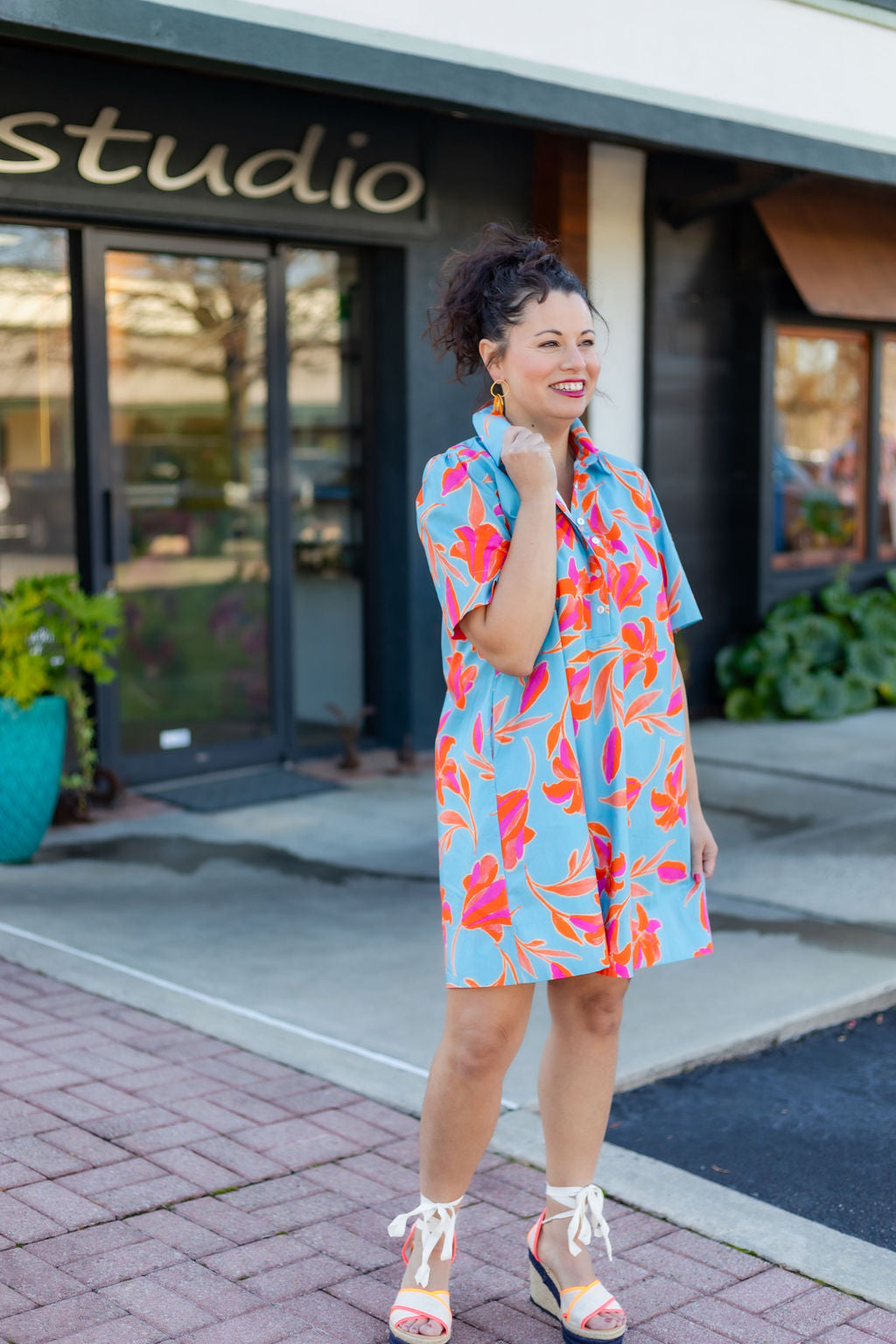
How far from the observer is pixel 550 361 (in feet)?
8.46

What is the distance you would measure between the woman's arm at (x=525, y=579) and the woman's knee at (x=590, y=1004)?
1.80 feet

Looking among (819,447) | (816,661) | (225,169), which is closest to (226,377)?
(225,169)

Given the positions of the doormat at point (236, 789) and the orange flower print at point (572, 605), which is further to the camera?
the doormat at point (236, 789)

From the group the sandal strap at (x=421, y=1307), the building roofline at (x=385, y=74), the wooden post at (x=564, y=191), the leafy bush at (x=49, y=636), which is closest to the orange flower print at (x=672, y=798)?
the sandal strap at (x=421, y=1307)

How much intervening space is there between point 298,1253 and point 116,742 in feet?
14.1

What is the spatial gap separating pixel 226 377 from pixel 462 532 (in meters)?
5.09

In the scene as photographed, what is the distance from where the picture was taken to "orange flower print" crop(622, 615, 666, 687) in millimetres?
2602

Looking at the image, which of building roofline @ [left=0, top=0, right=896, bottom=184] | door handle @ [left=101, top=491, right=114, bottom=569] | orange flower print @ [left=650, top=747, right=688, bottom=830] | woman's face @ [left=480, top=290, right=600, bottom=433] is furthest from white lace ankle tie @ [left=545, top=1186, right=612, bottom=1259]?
door handle @ [left=101, top=491, right=114, bottom=569]

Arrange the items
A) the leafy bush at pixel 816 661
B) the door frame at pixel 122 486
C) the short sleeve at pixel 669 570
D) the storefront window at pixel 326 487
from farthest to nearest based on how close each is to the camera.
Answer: the leafy bush at pixel 816 661, the storefront window at pixel 326 487, the door frame at pixel 122 486, the short sleeve at pixel 669 570

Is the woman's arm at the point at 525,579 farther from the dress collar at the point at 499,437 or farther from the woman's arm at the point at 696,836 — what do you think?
the woman's arm at the point at 696,836

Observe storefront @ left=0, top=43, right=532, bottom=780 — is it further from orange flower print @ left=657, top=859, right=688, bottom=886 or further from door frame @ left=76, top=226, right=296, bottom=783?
orange flower print @ left=657, top=859, right=688, bottom=886

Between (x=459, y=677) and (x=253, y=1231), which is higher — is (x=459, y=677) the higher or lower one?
the higher one

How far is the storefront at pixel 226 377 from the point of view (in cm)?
650

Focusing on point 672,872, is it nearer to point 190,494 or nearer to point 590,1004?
point 590,1004
